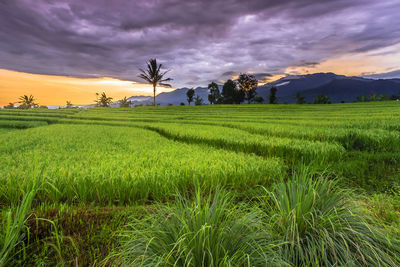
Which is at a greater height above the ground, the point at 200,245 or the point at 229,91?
the point at 229,91

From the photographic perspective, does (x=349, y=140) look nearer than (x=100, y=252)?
No

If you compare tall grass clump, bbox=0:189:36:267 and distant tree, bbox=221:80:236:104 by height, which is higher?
distant tree, bbox=221:80:236:104

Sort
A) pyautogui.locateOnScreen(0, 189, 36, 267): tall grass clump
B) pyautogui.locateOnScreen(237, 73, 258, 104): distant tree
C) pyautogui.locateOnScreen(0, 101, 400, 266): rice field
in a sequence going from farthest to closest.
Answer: pyautogui.locateOnScreen(237, 73, 258, 104): distant tree, pyautogui.locateOnScreen(0, 101, 400, 266): rice field, pyautogui.locateOnScreen(0, 189, 36, 267): tall grass clump

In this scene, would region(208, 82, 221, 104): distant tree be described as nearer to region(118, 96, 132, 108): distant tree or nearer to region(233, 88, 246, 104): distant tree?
region(233, 88, 246, 104): distant tree

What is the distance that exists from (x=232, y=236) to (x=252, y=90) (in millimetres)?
65302

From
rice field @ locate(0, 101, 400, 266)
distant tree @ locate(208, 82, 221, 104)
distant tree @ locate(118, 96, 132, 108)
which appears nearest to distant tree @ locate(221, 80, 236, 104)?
distant tree @ locate(208, 82, 221, 104)

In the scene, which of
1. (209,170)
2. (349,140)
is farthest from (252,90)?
(209,170)

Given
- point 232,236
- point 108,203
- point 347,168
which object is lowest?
point 347,168

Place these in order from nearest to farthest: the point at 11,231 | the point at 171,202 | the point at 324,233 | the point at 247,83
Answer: the point at 11,231
the point at 324,233
the point at 171,202
the point at 247,83

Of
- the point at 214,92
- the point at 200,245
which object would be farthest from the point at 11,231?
the point at 214,92

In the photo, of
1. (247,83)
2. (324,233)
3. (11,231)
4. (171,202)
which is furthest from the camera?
(247,83)

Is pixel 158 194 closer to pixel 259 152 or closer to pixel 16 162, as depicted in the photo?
pixel 16 162

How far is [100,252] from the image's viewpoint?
1.63 metres

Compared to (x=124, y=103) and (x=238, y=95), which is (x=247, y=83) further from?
(x=124, y=103)
